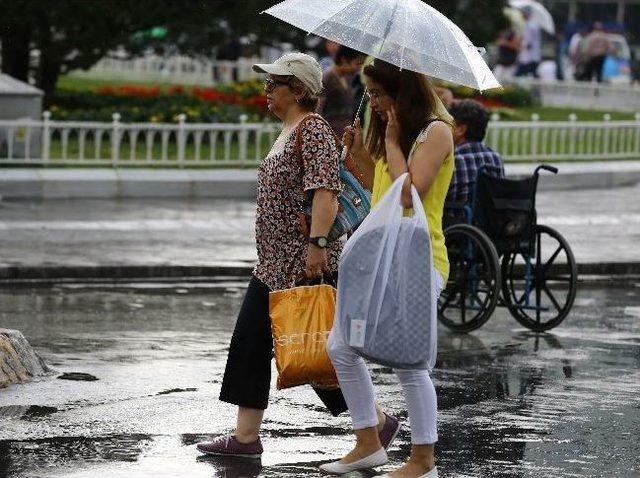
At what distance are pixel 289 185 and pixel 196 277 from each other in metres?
6.44

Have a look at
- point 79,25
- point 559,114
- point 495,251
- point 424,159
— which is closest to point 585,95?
point 559,114

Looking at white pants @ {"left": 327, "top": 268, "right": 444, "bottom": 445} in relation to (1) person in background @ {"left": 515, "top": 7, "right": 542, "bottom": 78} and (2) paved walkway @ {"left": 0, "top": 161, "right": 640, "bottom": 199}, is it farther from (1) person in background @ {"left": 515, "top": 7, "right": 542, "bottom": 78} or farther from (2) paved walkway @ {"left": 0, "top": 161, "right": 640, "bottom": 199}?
(1) person in background @ {"left": 515, "top": 7, "right": 542, "bottom": 78}

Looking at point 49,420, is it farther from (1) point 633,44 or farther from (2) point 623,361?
(1) point 633,44

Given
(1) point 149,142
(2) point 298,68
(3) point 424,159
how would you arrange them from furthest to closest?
(1) point 149,142, (2) point 298,68, (3) point 424,159

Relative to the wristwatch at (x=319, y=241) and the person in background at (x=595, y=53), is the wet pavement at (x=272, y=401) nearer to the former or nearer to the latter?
the wristwatch at (x=319, y=241)

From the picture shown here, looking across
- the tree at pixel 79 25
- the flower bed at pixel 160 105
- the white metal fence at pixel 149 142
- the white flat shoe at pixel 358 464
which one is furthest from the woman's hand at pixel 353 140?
the tree at pixel 79 25

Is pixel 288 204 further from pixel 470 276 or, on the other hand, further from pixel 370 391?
pixel 470 276

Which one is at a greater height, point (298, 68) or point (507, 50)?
point (507, 50)

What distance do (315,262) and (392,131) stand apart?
2.11ft

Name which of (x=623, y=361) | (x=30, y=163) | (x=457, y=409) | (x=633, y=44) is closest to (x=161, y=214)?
(x=30, y=163)

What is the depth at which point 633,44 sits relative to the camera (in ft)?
210

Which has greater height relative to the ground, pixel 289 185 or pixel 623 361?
pixel 289 185

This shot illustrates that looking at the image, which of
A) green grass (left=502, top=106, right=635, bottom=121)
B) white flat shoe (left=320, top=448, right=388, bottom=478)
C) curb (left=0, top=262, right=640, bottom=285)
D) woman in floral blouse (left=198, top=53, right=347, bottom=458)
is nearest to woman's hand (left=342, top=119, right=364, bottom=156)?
woman in floral blouse (left=198, top=53, right=347, bottom=458)

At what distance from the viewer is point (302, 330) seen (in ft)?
23.8
